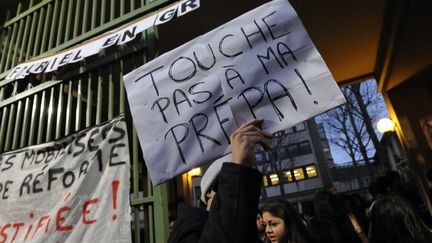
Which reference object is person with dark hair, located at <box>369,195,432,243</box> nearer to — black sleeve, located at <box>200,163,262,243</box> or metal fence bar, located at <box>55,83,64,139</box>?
black sleeve, located at <box>200,163,262,243</box>

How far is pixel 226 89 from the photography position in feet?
5.14

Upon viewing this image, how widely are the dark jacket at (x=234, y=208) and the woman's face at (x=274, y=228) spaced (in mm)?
1664

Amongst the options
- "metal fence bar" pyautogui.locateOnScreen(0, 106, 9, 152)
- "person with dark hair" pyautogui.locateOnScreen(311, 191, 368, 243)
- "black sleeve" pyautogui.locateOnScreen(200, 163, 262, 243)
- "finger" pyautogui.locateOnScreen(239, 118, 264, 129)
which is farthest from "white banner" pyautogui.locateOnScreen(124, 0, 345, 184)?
"person with dark hair" pyautogui.locateOnScreen(311, 191, 368, 243)

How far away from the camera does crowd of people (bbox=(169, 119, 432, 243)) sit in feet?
3.48

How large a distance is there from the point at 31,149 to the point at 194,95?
1551 mm

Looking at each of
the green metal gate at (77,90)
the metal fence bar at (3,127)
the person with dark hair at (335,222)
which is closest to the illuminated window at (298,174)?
the person with dark hair at (335,222)

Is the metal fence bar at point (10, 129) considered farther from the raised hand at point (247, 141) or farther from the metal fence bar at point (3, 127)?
the raised hand at point (247, 141)

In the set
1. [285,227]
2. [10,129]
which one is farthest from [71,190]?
[285,227]

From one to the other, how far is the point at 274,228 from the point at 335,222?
1.04m

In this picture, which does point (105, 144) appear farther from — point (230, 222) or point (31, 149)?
point (230, 222)

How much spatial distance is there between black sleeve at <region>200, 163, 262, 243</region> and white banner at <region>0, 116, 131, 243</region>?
1001 mm

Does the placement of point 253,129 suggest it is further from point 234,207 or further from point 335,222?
point 335,222

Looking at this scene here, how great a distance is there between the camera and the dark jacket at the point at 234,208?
103cm

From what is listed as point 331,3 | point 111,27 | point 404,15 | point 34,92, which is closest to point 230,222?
→ point 111,27
